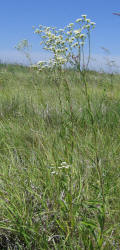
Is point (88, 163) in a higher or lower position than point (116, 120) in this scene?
lower

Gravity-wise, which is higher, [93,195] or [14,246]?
[93,195]

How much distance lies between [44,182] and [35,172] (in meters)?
0.25

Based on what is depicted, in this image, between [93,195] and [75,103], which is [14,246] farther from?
[75,103]

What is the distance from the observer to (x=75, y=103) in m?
4.20

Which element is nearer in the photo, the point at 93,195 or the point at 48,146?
the point at 93,195

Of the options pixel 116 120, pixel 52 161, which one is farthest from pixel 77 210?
pixel 116 120

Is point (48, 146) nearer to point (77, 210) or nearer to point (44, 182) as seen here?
point (44, 182)

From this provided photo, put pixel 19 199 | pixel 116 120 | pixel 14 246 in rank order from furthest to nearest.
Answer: pixel 116 120
pixel 19 199
pixel 14 246

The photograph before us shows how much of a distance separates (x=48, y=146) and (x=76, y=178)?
1.94ft

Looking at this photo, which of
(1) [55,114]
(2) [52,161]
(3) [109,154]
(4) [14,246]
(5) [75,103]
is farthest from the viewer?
(5) [75,103]

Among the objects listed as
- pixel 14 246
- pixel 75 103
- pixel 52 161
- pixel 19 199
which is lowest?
pixel 14 246

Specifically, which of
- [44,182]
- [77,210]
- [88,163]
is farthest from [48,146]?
[77,210]

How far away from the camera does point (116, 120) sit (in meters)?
3.31

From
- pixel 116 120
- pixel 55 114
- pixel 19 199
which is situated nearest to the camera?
pixel 19 199
